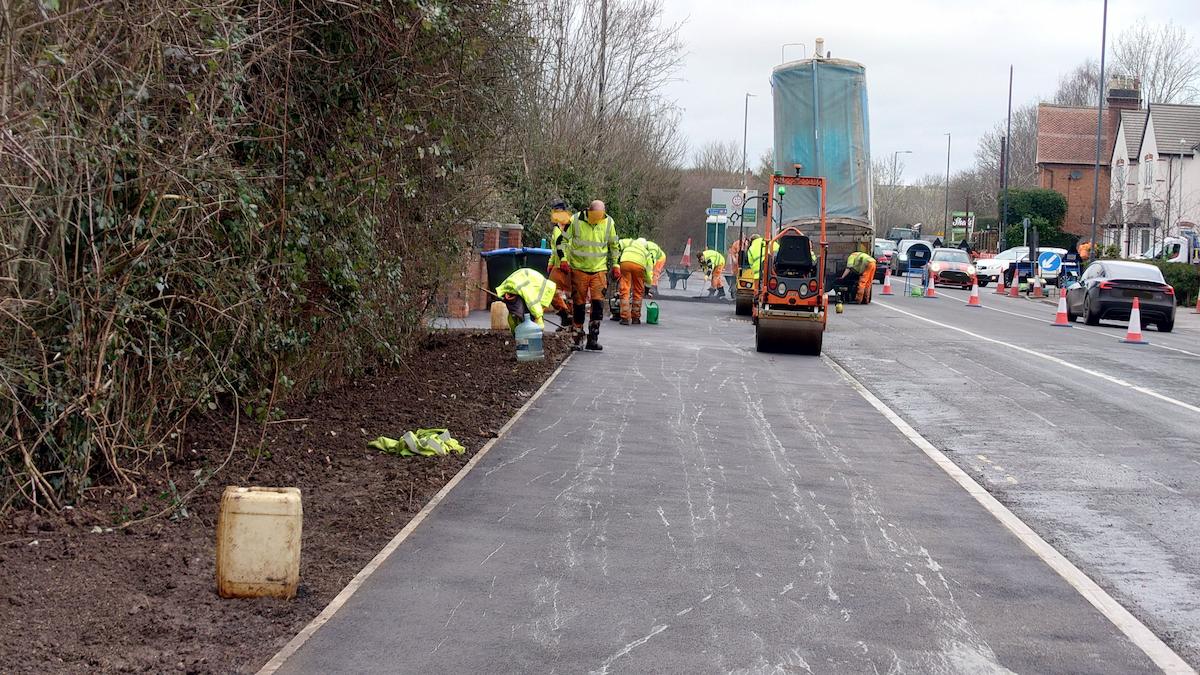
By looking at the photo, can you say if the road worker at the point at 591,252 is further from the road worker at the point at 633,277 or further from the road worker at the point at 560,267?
the road worker at the point at 633,277

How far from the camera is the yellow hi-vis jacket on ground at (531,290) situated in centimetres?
1545

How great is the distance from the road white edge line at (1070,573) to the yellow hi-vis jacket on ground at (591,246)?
245 inches

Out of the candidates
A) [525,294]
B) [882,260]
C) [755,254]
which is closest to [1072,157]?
[882,260]

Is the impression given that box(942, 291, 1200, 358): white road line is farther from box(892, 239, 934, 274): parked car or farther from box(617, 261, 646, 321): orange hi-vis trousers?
box(892, 239, 934, 274): parked car

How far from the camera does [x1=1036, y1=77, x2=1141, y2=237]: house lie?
76000 millimetres

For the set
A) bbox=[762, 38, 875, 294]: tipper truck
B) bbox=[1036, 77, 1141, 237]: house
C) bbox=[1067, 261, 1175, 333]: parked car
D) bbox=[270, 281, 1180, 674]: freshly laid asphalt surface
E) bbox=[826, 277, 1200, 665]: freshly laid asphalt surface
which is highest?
bbox=[1036, 77, 1141, 237]: house

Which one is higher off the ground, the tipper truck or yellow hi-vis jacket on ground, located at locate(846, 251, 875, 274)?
the tipper truck

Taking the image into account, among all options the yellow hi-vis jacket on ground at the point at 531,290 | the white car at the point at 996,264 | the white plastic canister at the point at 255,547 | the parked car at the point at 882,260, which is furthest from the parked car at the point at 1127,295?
the white car at the point at 996,264

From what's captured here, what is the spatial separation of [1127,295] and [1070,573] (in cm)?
2223

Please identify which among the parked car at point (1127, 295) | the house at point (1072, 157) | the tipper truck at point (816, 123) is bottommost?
the parked car at point (1127, 295)

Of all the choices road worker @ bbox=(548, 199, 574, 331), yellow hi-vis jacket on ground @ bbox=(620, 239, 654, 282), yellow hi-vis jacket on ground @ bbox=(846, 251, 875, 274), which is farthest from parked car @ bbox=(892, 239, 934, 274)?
road worker @ bbox=(548, 199, 574, 331)

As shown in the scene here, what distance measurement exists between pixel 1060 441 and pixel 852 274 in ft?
63.8

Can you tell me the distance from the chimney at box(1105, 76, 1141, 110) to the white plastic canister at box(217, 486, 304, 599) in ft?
239

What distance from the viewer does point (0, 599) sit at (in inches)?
213
